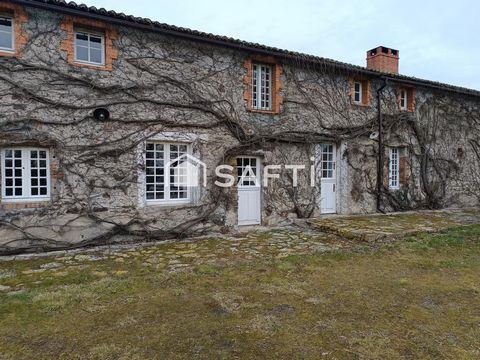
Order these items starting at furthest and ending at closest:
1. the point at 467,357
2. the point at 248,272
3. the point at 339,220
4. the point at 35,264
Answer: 1. the point at 339,220
2. the point at 35,264
3. the point at 248,272
4. the point at 467,357

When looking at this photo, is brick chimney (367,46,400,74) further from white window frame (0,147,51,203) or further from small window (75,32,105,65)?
white window frame (0,147,51,203)

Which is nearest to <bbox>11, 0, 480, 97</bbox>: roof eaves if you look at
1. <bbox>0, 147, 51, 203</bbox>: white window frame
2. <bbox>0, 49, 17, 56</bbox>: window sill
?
<bbox>0, 49, 17, 56</bbox>: window sill

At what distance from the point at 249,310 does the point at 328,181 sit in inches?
310

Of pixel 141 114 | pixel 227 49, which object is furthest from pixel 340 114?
pixel 141 114

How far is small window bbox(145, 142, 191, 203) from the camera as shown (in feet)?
27.8

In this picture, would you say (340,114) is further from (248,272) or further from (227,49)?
(248,272)

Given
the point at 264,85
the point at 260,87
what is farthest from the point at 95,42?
the point at 264,85

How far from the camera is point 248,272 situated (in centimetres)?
584

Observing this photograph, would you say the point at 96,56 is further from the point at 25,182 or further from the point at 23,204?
the point at 23,204

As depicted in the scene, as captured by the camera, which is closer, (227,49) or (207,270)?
(207,270)

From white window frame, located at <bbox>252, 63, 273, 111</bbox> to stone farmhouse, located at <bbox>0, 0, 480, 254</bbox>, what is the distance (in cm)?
3

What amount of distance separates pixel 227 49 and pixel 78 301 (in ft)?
23.9

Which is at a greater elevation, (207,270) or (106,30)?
(106,30)

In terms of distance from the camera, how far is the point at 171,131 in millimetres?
8531
